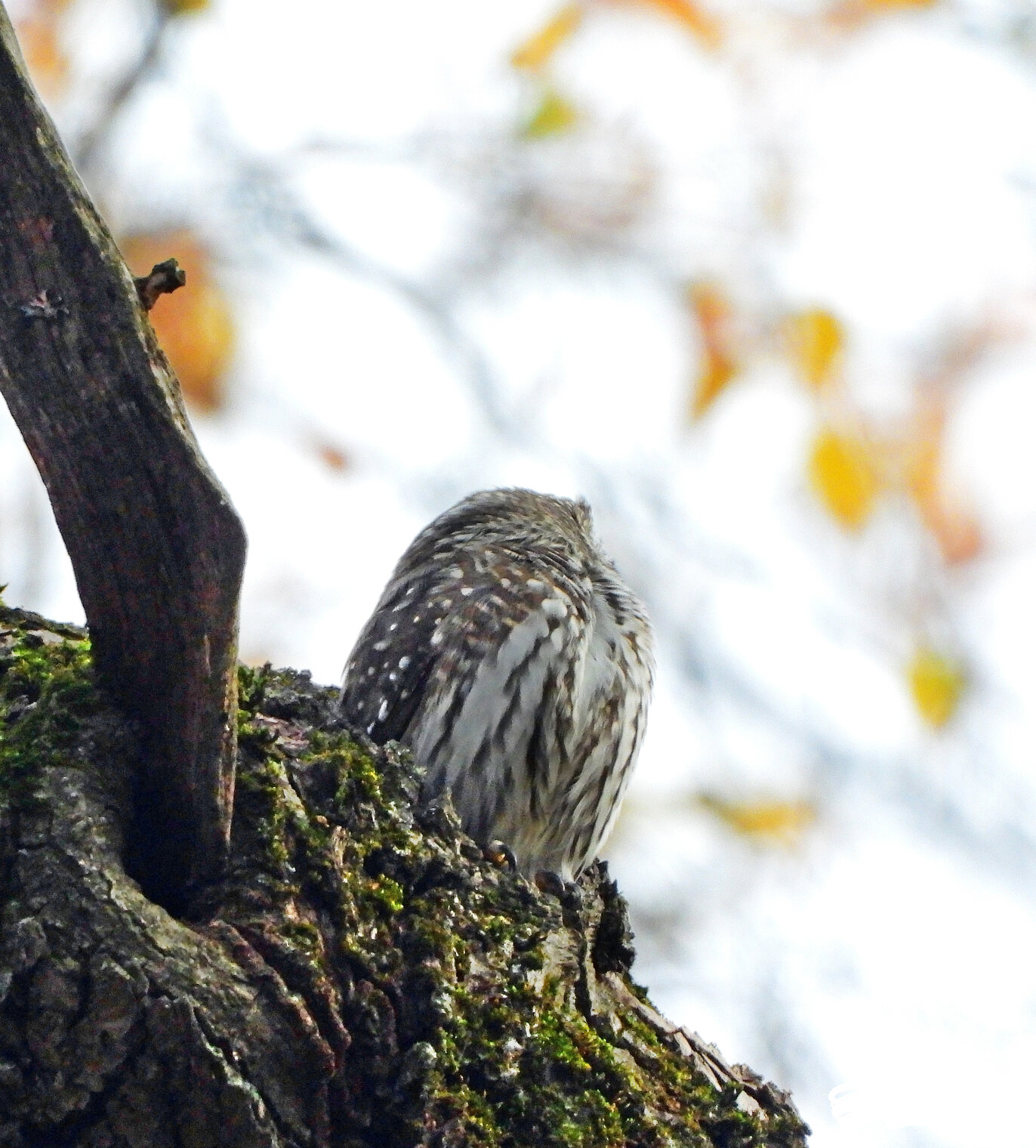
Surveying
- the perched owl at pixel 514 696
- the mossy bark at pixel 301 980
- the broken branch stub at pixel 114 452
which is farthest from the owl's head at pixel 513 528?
the broken branch stub at pixel 114 452

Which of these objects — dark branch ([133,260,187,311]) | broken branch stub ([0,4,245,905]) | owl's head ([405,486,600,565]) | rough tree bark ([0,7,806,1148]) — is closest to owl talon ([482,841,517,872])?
rough tree bark ([0,7,806,1148])

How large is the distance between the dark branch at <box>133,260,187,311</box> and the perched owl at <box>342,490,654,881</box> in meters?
1.91

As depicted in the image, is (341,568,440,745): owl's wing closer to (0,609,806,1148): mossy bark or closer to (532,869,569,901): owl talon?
(532,869,569,901): owl talon

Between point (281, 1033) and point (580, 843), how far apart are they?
6.09 feet

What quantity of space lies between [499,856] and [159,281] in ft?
4.87

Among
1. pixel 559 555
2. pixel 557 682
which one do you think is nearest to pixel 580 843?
pixel 557 682

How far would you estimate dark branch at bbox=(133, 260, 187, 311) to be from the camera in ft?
6.65

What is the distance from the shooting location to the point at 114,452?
209 cm

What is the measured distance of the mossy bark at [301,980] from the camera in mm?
2160

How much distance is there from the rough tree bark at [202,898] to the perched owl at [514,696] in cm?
92

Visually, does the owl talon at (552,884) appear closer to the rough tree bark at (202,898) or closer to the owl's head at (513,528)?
the rough tree bark at (202,898)

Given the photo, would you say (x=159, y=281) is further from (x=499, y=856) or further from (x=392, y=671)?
(x=392, y=671)

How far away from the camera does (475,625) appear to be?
401 cm

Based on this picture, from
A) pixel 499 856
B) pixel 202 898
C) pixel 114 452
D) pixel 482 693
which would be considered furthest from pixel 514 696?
pixel 114 452
